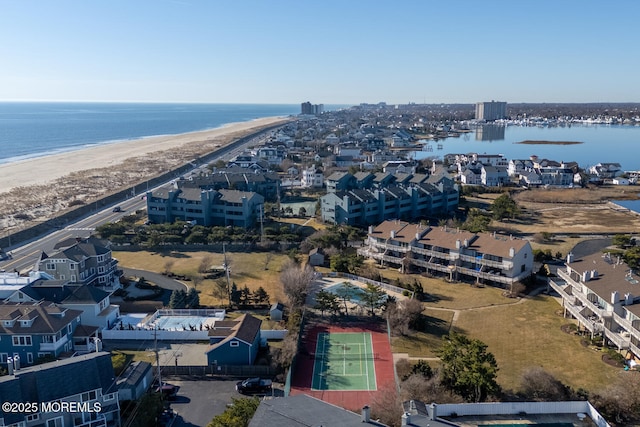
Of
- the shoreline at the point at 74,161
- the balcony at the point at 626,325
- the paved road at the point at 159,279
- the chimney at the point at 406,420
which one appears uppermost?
the shoreline at the point at 74,161

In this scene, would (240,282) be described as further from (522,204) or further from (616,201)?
(616,201)

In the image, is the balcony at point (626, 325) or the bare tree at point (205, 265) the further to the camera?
the bare tree at point (205, 265)

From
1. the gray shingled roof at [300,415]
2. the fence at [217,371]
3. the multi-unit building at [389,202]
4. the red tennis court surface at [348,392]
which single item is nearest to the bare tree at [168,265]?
the red tennis court surface at [348,392]

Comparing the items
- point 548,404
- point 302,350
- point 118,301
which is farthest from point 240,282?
point 548,404

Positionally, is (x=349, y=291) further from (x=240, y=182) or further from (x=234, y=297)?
(x=240, y=182)

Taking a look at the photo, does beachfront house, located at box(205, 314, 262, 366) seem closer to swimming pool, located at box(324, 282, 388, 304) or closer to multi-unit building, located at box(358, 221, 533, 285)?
swimming pool, located at box(324, 282, 388, 304)

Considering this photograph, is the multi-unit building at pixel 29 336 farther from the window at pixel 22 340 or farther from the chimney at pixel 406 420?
the chimney at pixel 406 420

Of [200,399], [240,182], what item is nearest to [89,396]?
[200,399]
